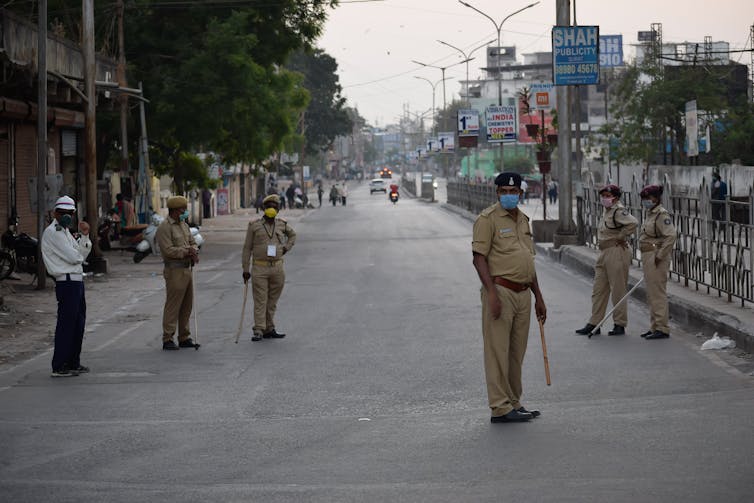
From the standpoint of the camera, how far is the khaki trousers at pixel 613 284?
15.0m

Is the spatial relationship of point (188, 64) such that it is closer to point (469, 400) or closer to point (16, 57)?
point (16, 57)

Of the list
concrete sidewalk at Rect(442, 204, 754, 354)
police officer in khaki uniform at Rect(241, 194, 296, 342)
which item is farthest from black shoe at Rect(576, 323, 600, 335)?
police officer in khaki uniform at Rect(241, 194, 296, 342)

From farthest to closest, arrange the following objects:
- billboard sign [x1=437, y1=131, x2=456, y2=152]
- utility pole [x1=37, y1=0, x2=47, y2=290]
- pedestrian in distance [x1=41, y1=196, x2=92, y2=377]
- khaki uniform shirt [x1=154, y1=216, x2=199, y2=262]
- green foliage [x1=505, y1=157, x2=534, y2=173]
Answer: green foliage [x1=505, y1=157, x2=534, y2=173], billboard sign [x1=437, y1=131, x2=456, y2=152], utility pole [x1=37, y1=0, x2=47, y2=290], khaki uniform shirt [x1=154, y1=216, x2=199, y2=262], pedestrian in distance [x1=41, y1=196, x2=92, y2=377]

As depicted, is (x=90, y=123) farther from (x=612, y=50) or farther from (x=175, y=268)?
(x=612, y=50)

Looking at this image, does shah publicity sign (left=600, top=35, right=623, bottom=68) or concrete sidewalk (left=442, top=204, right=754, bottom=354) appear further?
shah publicity sign (left=600, top=35, right=623, bottom=68)

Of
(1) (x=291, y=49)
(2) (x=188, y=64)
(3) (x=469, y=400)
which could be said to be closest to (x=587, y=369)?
(3) (x=469, y=400)

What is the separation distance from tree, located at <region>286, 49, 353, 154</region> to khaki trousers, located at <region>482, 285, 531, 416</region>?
104282 mm

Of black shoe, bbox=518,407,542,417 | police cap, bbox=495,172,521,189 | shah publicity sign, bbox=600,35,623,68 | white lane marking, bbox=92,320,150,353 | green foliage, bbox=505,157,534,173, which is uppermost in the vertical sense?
shah publicity sign, bbox=600,35,623,68

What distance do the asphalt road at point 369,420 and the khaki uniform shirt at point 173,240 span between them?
113cm

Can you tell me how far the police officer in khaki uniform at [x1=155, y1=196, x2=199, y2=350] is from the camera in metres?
14.4

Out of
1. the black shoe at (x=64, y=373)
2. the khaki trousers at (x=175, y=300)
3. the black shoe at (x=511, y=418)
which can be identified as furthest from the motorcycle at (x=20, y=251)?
the black shoe at (x=511, y=418)

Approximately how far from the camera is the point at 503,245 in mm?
9219

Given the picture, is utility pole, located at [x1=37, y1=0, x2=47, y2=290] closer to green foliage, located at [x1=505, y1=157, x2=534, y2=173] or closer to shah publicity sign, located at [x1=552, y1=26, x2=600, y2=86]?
shah publicity sign, located at [x1=552, y1=26, x2=600, y2=86]

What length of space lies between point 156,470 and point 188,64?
28.9m
